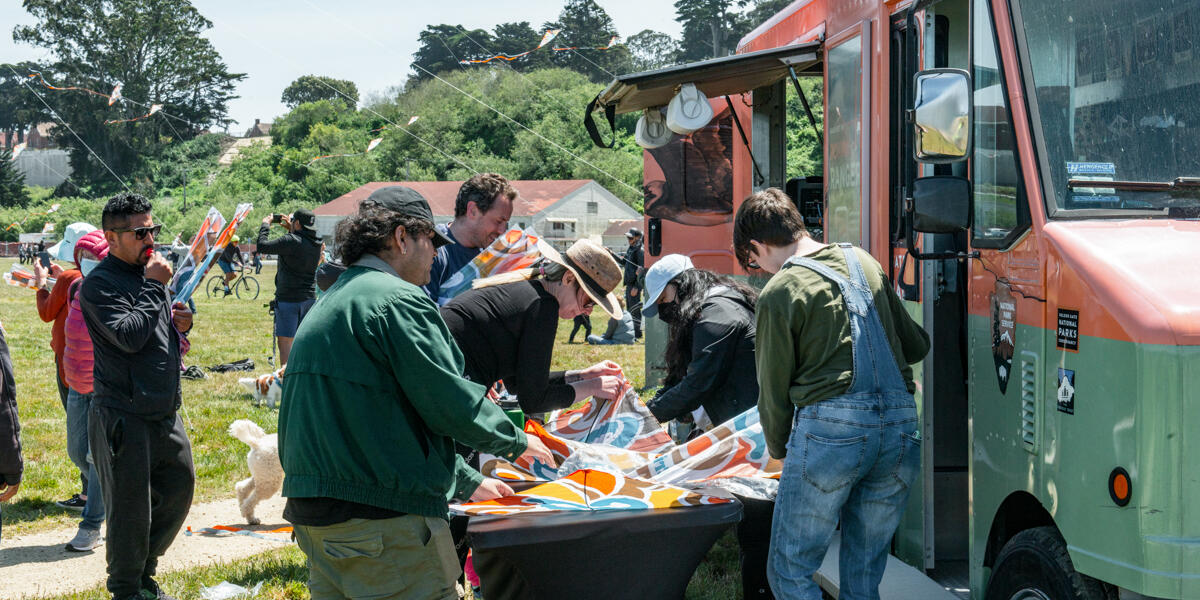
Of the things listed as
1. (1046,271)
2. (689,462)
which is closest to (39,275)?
(689,462)

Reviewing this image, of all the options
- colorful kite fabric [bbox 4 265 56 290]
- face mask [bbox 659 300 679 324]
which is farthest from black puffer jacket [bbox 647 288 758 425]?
colorful kite fabric [bbox 4 265 56 290]

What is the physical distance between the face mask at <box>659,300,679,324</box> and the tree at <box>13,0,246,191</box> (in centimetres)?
8103

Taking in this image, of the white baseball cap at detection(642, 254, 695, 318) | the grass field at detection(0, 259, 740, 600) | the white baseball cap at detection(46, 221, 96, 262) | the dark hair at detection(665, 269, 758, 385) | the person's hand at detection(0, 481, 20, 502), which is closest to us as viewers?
the person's hand at detection(0, 481, 20, 502)

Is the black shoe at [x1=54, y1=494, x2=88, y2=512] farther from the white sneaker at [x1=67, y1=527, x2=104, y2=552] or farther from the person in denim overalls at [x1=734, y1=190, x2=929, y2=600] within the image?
the person in denim overalls at [x1=734, y1=190, x2=929, y2=600]

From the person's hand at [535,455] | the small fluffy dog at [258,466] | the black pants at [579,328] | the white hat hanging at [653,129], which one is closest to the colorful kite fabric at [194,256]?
the small fluffy dog at [258,466]

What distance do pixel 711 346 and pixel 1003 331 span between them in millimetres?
1713

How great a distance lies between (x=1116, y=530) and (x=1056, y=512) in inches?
11.4

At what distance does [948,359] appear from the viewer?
174 inches

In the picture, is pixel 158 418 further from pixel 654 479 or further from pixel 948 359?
pixel 948 359

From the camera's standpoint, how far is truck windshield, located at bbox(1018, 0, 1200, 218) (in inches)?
125

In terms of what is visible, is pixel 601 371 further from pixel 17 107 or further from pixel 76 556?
pixel 17 107

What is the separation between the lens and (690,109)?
20.5 ft

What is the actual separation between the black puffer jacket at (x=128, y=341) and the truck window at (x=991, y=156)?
376 cm

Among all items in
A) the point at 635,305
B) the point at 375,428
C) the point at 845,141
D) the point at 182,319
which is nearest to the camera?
the point at 375,428
